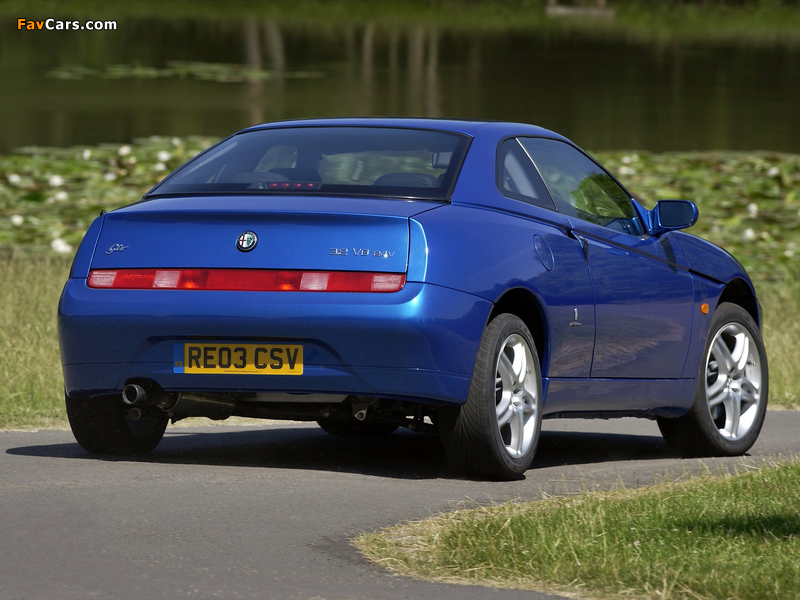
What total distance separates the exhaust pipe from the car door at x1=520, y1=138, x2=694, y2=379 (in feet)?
6.73

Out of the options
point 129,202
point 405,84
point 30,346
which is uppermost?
point 30,346

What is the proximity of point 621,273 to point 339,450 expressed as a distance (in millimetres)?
1629

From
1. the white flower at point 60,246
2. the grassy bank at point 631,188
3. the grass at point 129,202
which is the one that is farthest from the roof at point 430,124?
the grassy bank at point 631,188

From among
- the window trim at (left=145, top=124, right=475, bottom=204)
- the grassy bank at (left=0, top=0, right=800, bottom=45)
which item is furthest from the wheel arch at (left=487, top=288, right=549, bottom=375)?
the grassy bank at (left=0, top=0, right=800, bottom=45)

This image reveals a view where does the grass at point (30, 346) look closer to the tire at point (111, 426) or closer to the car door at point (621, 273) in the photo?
the tire at point (111, 426)

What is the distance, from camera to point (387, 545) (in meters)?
5.14

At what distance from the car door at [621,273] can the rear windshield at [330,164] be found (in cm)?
65

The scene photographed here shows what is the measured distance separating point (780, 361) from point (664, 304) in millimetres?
4907

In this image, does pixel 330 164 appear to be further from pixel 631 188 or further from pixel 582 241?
pixel 631 188

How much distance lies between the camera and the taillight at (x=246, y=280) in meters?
6.07

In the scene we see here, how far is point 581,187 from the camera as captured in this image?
24.9 ft

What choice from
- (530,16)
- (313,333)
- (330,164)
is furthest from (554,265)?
(530,16)

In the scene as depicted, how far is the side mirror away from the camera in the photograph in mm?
7879

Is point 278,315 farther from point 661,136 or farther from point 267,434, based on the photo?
point 661,136
